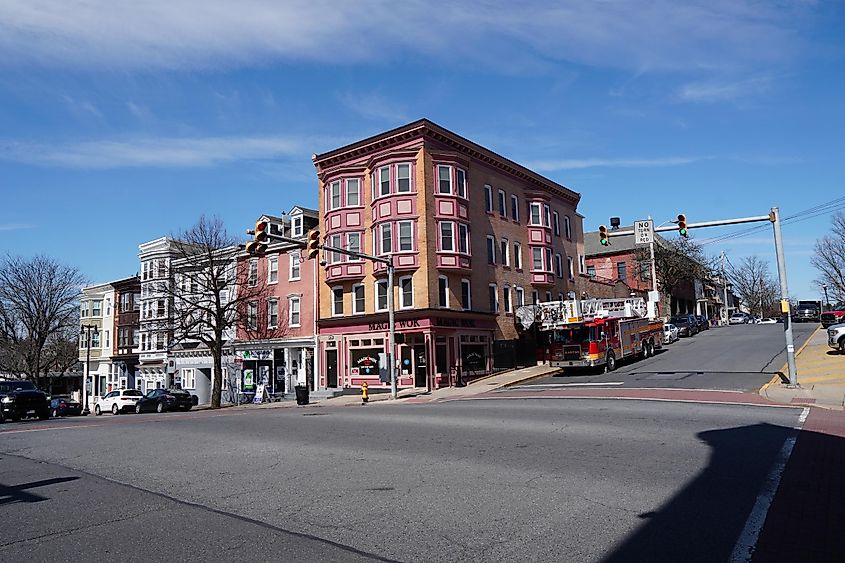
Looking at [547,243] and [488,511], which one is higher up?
[547,243]

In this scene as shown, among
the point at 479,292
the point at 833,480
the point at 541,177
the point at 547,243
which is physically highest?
the point at 541,177

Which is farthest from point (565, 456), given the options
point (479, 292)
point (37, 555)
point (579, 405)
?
point (479, 292)

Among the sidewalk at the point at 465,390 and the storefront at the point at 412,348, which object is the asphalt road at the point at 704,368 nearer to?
the sidewalk at the point at 465,390

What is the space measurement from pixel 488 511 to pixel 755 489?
355 cm

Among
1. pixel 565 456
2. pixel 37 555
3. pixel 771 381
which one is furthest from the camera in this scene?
pixel 771 381

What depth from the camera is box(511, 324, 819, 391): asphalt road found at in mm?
26183

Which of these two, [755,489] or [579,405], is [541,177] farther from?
[755,489]

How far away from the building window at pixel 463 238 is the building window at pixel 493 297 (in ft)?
11.8

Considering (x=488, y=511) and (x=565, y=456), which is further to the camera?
(x=565, y=456)

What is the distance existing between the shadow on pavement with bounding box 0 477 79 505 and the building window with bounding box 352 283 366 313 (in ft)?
94.4

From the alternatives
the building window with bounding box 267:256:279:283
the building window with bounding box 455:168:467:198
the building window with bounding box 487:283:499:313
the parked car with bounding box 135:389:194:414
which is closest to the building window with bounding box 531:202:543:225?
the building window with bounding box 487:283:499:313

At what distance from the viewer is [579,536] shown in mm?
6605

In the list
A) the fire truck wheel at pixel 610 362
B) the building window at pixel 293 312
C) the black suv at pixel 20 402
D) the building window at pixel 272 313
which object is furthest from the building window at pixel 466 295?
the black suv at pixel 20 402

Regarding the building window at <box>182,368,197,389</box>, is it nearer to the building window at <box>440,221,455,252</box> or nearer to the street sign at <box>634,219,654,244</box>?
the building window at <box>440,221,455,252</box>
